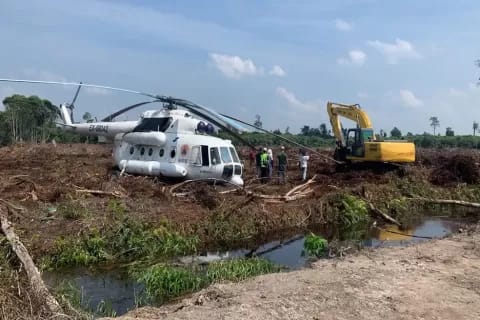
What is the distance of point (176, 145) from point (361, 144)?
417 inches

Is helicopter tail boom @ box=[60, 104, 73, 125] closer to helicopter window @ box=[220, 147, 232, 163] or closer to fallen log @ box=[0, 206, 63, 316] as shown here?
helicopter window @ box=[220, 147, 232, 163]

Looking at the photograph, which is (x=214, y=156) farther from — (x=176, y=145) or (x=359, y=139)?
(x=359, y=139)

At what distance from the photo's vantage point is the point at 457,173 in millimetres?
24141

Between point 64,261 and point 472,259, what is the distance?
8.26m

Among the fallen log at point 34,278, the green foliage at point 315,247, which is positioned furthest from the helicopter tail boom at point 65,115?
the fallen log at point 34,278

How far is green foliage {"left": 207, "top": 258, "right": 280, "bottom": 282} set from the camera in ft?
31.3

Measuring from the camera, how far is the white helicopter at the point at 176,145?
57.6 feet

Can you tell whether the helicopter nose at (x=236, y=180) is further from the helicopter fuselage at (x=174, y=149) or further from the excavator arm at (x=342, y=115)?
the excavator arm at (x=342, y=115)

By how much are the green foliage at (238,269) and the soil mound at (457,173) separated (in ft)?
50.0

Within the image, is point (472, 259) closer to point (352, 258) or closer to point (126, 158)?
point (352, 258)

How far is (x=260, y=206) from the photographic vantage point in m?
15.8

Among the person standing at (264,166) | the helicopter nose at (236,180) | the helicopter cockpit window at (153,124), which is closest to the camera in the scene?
the helicopter nose at (236,180)

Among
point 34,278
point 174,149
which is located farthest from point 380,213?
point 34,278

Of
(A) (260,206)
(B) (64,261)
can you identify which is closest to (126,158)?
(A) (260,206)
